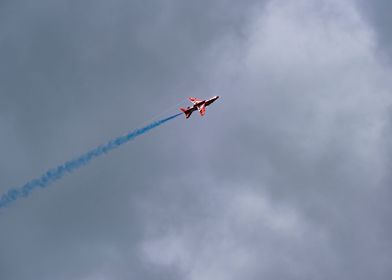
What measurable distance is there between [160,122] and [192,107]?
29.3 meters

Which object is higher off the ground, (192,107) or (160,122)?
(192,107)

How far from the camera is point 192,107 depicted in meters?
199

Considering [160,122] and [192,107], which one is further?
[192,107]

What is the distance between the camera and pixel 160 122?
172 m
